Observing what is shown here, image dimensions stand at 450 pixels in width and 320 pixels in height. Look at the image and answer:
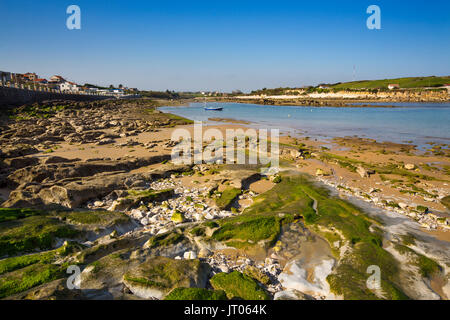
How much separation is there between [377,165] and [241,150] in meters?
10.7

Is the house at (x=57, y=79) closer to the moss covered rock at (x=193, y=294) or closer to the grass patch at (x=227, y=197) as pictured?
the grass patch at (x=227, y=197)

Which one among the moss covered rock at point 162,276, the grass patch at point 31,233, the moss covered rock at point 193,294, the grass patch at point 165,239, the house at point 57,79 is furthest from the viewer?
the house at point 57,79

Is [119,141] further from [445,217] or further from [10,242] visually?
[445,217]

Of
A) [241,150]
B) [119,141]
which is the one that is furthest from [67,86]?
[241,150]

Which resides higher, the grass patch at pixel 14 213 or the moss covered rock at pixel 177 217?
the grass patch at pixel 14 213

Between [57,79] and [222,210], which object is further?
[57,79]

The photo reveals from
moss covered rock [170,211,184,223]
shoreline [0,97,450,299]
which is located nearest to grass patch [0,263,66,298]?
shoreline [0,97,450,299]

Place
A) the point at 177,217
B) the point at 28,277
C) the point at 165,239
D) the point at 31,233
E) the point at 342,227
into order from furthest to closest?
1. the point at 177,217
2. the point at 342,227
3. the point at 165,239
4. the point at 31,233
5. the point at 28,277

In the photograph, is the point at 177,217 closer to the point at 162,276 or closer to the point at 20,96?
the point at 162,276

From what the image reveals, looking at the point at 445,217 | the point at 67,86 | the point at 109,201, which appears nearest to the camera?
the point at 445,217

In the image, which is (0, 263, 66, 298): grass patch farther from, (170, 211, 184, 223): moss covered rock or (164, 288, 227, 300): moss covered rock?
(170, 211, 184, 223): moss covered rock

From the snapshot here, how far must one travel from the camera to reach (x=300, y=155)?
19.4m

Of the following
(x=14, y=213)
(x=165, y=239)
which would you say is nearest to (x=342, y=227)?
(x=165, y=239)

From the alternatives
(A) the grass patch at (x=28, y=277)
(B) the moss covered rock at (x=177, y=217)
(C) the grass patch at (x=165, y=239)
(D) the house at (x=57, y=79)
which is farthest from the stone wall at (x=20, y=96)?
(D) the house at (x=57, y=79)
